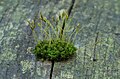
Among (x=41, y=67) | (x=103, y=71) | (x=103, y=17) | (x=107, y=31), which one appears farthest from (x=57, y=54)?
(x=103, y=17)

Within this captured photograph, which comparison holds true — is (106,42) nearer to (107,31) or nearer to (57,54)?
(107,31)

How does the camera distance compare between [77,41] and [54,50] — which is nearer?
[54,50]

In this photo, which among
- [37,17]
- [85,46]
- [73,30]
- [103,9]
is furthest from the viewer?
[103,9]

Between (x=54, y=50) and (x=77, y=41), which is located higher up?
(x=54, y=50)
